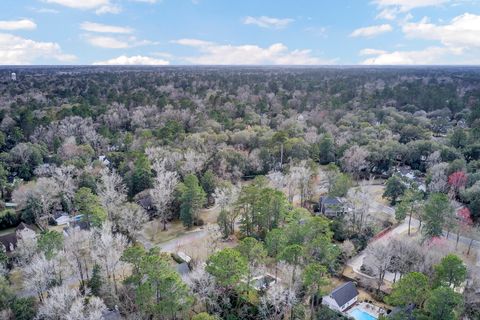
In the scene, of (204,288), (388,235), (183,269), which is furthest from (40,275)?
(388,235)

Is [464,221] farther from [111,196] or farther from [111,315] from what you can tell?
[111,196]

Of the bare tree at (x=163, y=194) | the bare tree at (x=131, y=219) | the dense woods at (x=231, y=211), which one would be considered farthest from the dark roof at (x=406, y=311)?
the bare tree at (x=163, y=194)

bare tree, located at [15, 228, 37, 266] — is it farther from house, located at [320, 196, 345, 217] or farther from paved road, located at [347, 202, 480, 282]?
house, located at [320, 196, 345, 217]

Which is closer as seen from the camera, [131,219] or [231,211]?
[131,219]

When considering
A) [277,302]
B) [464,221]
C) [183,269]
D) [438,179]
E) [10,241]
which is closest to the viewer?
[277,302]

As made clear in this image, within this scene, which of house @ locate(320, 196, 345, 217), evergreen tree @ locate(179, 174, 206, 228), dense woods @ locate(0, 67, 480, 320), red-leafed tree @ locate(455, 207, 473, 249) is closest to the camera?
dense woods @ locate(0, 67, 480, 320)

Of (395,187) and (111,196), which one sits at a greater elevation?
(111,196)

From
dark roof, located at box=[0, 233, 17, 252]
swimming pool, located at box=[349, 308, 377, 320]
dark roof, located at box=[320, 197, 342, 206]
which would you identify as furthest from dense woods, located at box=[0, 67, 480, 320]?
swimming pool, located at box=[349, 308, 377, 320]

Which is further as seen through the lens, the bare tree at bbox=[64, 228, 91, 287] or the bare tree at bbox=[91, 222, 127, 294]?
the bare tree at bbox=[64, 228, 91, 287]
